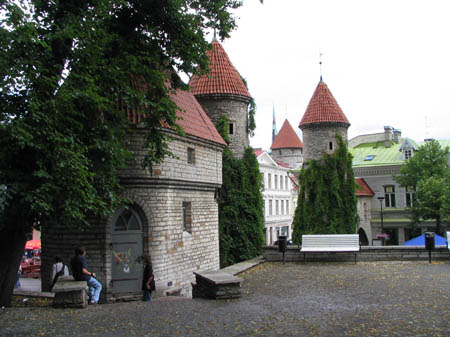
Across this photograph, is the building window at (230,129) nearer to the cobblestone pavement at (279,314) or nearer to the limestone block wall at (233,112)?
the limestone block wall at (233,112)

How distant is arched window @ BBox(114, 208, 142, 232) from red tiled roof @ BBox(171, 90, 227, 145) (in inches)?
139

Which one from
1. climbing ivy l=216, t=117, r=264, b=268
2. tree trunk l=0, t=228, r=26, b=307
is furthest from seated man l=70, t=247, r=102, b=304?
climbing ivy l=216, t=117, r=264, b=268

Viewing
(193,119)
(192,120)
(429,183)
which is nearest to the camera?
(192,120)

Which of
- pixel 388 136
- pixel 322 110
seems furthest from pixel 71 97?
pixel 388 136

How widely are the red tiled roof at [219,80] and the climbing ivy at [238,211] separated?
1.60m

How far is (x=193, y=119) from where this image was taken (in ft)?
54.9

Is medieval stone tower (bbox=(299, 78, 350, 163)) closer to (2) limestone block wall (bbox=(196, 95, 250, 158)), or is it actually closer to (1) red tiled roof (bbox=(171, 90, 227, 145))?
(2) limestone block wall (bbox=(196, 95, 250, 158))

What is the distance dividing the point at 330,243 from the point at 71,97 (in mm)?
10971

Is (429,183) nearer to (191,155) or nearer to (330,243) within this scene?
(330,243)

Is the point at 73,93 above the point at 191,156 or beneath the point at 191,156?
above

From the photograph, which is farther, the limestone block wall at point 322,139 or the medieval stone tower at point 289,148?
the medieval stone tower at point 289,148

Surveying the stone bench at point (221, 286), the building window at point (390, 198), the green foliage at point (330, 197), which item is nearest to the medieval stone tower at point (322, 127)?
the green foliage at point (330, 197)

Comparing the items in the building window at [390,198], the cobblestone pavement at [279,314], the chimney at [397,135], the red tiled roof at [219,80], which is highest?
the chimney at [397,135]

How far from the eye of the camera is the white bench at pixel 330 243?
16.5m
